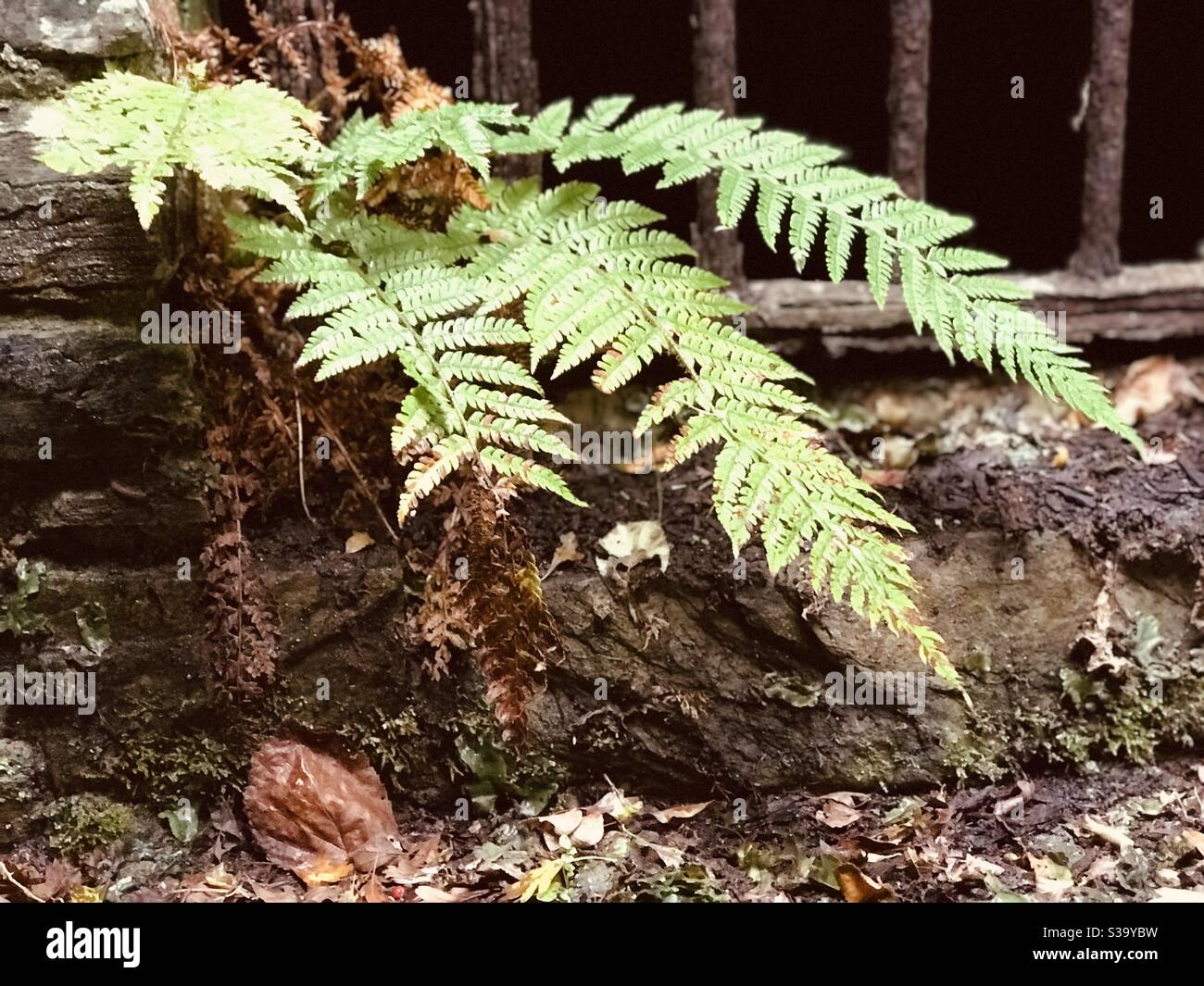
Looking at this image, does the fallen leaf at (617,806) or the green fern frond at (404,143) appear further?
the fallen leaf at (617,806)

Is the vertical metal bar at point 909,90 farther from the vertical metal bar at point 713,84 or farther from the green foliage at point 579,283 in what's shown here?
the green foliage at point 579,283

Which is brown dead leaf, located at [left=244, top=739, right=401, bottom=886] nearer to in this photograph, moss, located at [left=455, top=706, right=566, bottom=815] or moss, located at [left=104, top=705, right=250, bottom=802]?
moss, located at [left=104, top=705, right=250, bottom=802]

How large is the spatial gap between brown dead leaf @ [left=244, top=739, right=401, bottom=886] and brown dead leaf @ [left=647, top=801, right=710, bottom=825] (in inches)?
26.2

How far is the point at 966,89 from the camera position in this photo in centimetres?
435

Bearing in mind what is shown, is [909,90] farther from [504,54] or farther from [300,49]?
→ [300,49]

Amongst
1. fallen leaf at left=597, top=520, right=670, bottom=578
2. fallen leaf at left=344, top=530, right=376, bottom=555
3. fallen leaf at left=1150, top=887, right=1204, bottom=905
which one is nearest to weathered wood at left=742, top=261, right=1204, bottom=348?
fallen leaf at left=597, top=520, right=670, bottom=578

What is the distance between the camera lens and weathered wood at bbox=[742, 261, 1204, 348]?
10.9 feet

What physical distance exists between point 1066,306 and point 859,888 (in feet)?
6.54

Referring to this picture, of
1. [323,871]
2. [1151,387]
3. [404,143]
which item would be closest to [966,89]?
[1151,387]

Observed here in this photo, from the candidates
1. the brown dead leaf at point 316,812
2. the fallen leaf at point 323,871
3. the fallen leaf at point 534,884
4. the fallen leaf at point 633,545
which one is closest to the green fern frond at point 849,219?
the fallen leaf at point 633,545

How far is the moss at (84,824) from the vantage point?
273 centimetres

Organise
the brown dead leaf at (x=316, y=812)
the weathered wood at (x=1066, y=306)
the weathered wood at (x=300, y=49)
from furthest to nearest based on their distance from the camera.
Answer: the weathered wood at (x=1066, y=306), the weathered wood at (x=300, y=49), the brown dead leaf at (x=316, y=812)

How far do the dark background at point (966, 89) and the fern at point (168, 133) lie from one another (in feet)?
5.03
